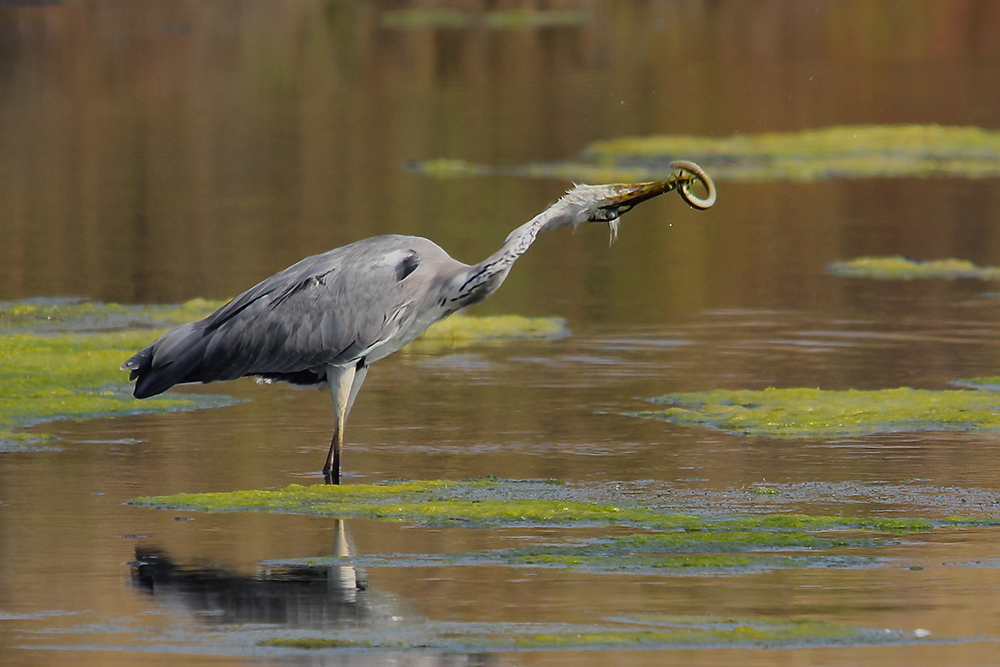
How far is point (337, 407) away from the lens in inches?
461

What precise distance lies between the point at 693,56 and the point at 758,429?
50949mm

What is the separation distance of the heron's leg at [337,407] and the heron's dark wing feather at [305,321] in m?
0.10

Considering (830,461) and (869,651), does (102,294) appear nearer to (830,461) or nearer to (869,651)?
(830,461)

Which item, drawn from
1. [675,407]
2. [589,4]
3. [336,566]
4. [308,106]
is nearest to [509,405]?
[675,407]

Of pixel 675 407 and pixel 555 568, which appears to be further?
pixel 675 407

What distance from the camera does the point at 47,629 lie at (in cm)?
837

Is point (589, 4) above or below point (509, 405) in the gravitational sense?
above

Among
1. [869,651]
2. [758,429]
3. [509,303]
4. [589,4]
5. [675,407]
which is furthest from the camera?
[589,4]

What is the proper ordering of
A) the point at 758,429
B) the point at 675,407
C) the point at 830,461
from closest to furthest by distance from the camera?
1. the point at 830,461
2. the point at 758,429
3. the point at 675,407

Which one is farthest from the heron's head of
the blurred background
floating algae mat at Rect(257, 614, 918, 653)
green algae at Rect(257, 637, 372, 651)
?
the blurred background

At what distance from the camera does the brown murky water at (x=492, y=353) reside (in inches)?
343

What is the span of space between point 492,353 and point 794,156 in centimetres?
1902

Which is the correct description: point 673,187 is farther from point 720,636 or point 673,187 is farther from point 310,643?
point 310,643

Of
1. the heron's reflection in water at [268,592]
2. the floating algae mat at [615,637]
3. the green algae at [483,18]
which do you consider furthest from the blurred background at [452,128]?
the floating algae mat at [615,637]
